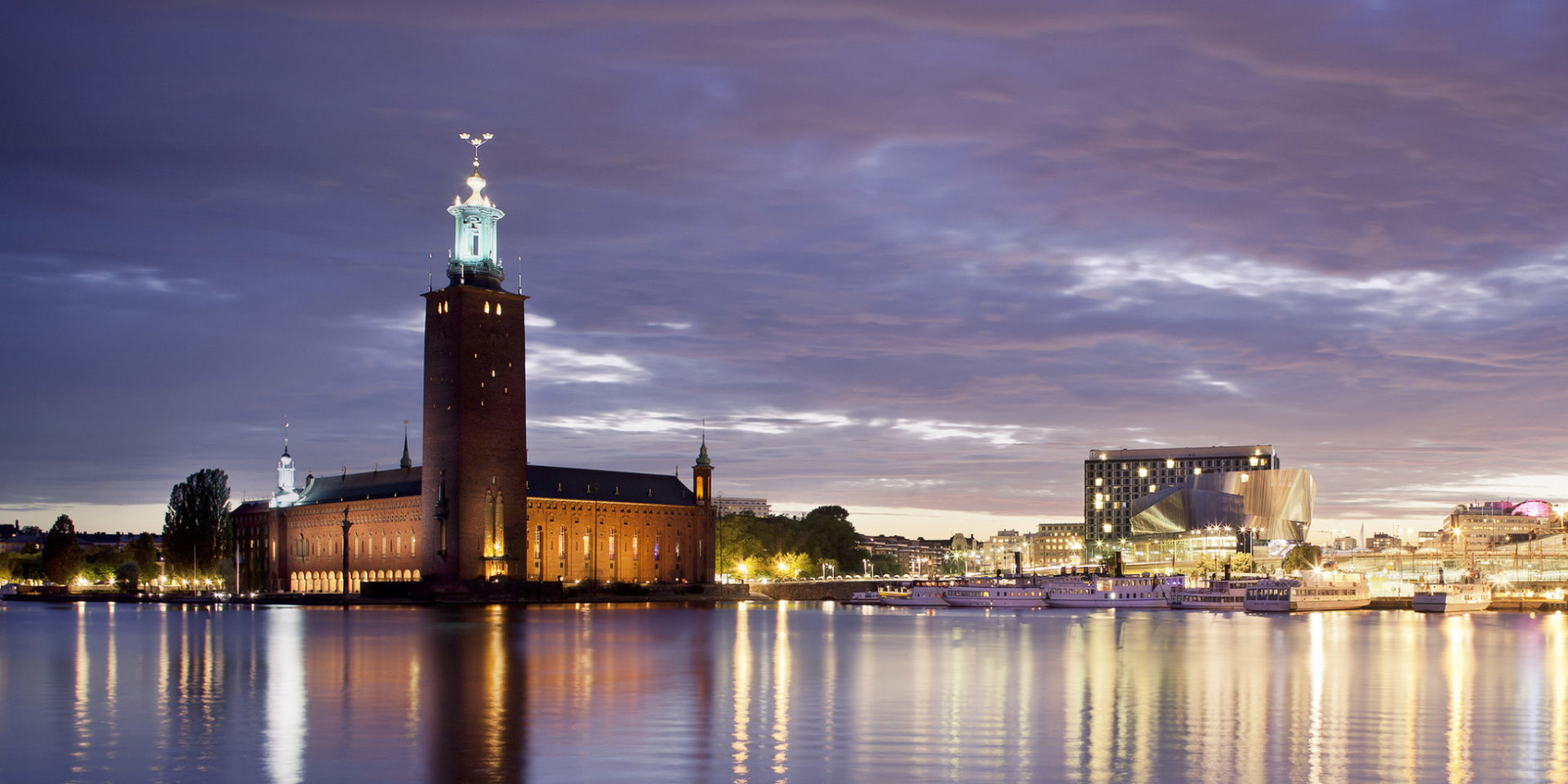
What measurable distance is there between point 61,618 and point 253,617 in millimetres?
10220

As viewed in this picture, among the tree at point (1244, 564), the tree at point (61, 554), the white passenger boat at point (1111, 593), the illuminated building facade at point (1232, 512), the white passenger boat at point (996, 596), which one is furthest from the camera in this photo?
the illuminated building facade at point (1232, 512)

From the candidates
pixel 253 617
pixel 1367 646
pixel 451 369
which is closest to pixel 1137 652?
pixel 1367 646

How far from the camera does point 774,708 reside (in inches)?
1094

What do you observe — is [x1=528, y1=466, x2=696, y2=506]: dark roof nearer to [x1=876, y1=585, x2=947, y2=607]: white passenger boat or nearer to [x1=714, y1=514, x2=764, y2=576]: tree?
[x1=714, y1=514, x2=764, y2=576]: tree

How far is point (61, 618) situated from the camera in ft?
261

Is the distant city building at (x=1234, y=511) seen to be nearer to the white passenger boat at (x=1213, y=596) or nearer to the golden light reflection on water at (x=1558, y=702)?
the white passenger boat at (x=1213, y=596)

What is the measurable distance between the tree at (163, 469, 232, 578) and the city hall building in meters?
10.5

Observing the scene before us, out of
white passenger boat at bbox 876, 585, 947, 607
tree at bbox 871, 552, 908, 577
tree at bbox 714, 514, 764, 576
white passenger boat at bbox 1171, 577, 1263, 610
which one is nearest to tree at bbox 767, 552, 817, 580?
tree at bbox 714, 514, 764, 576

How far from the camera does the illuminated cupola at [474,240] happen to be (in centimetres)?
10888

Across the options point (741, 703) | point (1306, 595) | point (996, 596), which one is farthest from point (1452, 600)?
point (741, 703)

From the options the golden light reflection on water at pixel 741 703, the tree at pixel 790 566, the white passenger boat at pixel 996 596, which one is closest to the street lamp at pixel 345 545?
the tree at pixel 790 566

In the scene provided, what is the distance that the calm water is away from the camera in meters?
19.9

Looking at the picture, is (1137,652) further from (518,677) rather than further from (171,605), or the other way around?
(171,605)

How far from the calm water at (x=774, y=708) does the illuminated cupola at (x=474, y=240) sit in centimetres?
5532
